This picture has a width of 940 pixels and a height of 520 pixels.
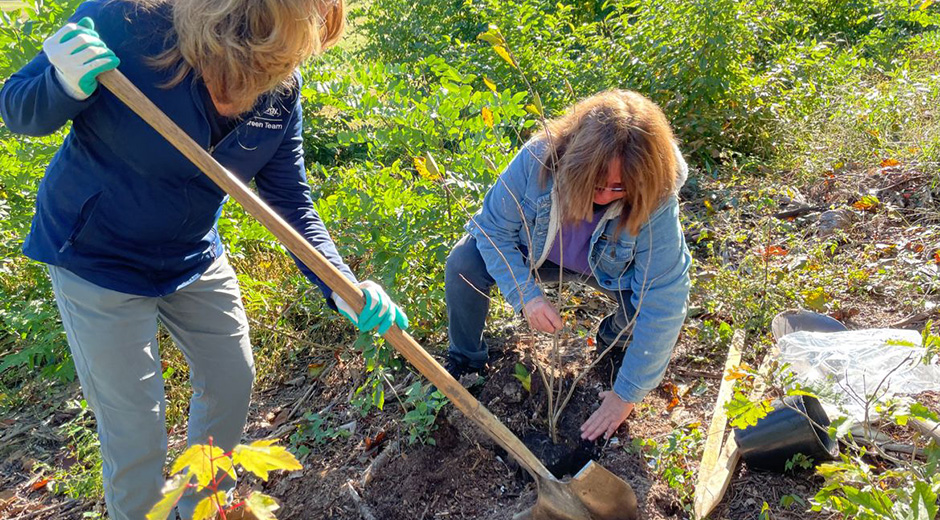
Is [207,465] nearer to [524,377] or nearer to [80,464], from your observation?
[524,377]

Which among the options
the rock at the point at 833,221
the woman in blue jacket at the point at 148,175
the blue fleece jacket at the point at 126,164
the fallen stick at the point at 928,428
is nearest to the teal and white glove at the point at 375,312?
the woman in blue jacket at the point at 148,175

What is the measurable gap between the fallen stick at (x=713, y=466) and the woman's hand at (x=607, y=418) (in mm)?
297

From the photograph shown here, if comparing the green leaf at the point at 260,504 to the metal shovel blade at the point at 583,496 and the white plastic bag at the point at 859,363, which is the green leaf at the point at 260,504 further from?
the white plastic bag at the point at 859,363

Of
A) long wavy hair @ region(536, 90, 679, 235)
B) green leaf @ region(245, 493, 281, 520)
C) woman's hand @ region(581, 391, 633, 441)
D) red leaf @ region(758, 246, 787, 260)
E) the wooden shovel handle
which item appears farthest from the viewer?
red leaf @ region(758, 246, 787, 260)

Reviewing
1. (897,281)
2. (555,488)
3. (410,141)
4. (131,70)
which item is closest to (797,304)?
(897,281)

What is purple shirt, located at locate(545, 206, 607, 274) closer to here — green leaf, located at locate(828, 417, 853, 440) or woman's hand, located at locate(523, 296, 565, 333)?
woman's hand, located at locate(523, 296, 565, 333)

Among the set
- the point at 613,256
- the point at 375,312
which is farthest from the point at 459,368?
the point at 375,312

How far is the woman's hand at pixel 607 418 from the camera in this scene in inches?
96.3

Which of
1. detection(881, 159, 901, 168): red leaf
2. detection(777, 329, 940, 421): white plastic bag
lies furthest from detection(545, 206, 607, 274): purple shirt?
detection(881, 159, 901, 168): red leaf

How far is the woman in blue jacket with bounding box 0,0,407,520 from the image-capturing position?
5.52ft

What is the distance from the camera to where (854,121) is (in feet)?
14.3

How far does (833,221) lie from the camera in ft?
12.1

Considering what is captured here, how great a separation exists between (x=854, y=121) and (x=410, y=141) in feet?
10.1

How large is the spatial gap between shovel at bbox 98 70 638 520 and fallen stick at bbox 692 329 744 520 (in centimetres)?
21
